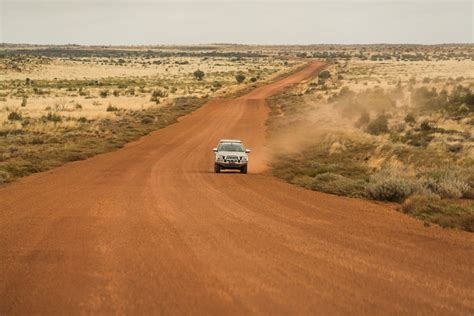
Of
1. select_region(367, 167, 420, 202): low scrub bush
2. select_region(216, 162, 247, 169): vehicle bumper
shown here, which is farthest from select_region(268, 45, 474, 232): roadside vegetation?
select_region(216, 162, 247, 169): vehicle bumper

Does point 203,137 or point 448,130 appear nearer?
point 448,130

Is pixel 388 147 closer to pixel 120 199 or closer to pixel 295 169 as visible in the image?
pixel 295 169

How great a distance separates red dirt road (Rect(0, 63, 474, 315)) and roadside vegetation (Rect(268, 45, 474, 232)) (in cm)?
105

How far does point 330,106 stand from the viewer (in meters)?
53.4

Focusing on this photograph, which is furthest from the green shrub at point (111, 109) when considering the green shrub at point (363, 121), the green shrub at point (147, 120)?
the green shrub at point (363, 121)

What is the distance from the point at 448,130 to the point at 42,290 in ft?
96.5

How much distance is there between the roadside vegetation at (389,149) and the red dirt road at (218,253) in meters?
1.05

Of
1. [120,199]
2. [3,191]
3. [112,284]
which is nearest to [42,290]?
[112,284]

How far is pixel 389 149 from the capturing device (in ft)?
90.6

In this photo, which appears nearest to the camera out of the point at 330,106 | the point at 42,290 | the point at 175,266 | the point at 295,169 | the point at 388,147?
the point at 42,290

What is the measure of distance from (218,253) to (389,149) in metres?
18.8

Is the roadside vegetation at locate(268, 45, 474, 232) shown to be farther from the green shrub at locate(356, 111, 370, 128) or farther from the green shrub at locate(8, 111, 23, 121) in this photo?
the green shrub at locate(8, 111, 23, 121)

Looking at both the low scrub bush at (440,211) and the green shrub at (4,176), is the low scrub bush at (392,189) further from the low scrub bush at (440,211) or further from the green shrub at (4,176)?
the green shrub at (4,176)

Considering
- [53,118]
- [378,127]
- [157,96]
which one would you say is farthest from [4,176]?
[157,96]
